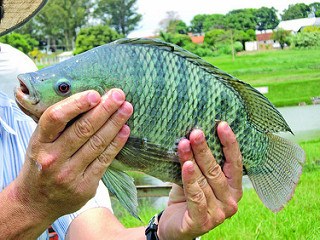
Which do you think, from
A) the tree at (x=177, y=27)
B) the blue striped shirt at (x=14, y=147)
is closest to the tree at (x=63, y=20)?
the tree at (x=177, y=27)

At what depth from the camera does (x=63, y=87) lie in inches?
48.0

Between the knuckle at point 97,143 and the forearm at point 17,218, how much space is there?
0.27m

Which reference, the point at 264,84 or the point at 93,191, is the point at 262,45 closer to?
the point at 264,84

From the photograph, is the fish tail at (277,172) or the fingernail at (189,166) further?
the fish tail at (277,172)

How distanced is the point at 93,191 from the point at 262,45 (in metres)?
22.2

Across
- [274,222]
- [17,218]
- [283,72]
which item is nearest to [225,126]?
[17,218]

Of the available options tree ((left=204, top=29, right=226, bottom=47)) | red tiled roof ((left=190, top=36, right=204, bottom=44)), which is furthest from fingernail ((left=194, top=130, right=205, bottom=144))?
red tiled roof ((left=190, top=36, right=204, bottom=44))

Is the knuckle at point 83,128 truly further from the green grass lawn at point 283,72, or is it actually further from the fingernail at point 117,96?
the green grass lawn at point 283,72

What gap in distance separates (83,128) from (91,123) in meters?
0.02

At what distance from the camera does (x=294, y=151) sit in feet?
4.99

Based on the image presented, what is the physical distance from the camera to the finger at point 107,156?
4.09 feet

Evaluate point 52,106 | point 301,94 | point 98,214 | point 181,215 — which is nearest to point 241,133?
point 181,215

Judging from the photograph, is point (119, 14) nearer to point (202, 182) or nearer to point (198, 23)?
point (198, 23)

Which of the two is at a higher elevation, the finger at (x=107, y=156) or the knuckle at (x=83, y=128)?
the knuckle at (x=83, y=128)
